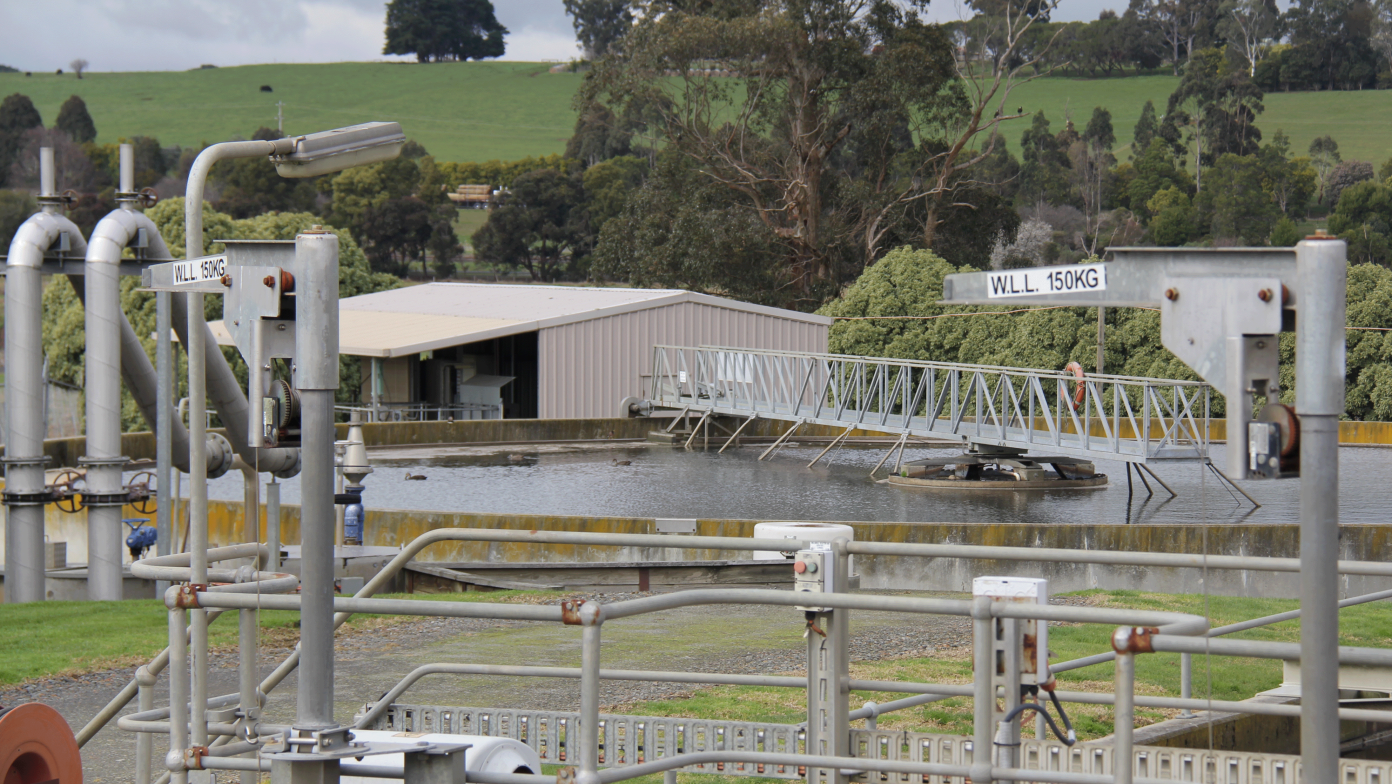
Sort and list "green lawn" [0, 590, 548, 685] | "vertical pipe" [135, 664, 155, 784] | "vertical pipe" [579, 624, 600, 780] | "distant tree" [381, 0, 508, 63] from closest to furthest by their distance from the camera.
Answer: "vertical pipe" [579, 624, 600, 780] < "vertical pipe" [135, 664, 155, 784] < "green lawn" [0, 590, 548, 685] < "distant tree" [381, 0, 508, 63]

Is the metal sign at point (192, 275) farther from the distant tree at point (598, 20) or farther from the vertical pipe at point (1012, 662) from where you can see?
the distant tree at point (598, 20)

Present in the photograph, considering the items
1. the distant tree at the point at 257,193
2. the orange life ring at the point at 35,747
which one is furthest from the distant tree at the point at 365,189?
the orange life ring at the point at 35,747

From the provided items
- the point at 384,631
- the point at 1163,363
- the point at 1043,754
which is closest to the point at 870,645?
the point at 384,631

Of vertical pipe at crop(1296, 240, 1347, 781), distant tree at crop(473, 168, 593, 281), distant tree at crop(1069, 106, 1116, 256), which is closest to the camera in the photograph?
vertical pipe at crop(1296, 240, 1347, 781)

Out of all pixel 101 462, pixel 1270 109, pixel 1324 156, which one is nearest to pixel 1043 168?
pixel 1324 156

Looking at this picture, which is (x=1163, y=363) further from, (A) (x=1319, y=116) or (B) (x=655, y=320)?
(A) (x=1319, y=116)

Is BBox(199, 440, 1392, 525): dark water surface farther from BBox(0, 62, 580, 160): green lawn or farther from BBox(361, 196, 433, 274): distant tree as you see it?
BBox(0, 62, 580, 160): green lawn

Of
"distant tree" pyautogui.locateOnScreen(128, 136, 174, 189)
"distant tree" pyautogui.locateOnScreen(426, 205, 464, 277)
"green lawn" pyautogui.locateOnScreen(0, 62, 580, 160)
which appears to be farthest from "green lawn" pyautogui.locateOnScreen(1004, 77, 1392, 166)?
"distant tree" pyautogui.locateOnScreen(128, 136, 174, 189)

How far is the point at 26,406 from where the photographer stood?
12.7 m

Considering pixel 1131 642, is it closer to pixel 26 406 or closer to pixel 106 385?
pixel 106 385

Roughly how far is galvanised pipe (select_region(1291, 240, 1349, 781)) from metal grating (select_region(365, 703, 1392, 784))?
1758 mm

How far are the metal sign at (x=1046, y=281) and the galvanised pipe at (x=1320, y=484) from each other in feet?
1.84

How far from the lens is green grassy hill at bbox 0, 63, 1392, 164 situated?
362 ft

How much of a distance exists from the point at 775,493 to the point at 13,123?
109 m
